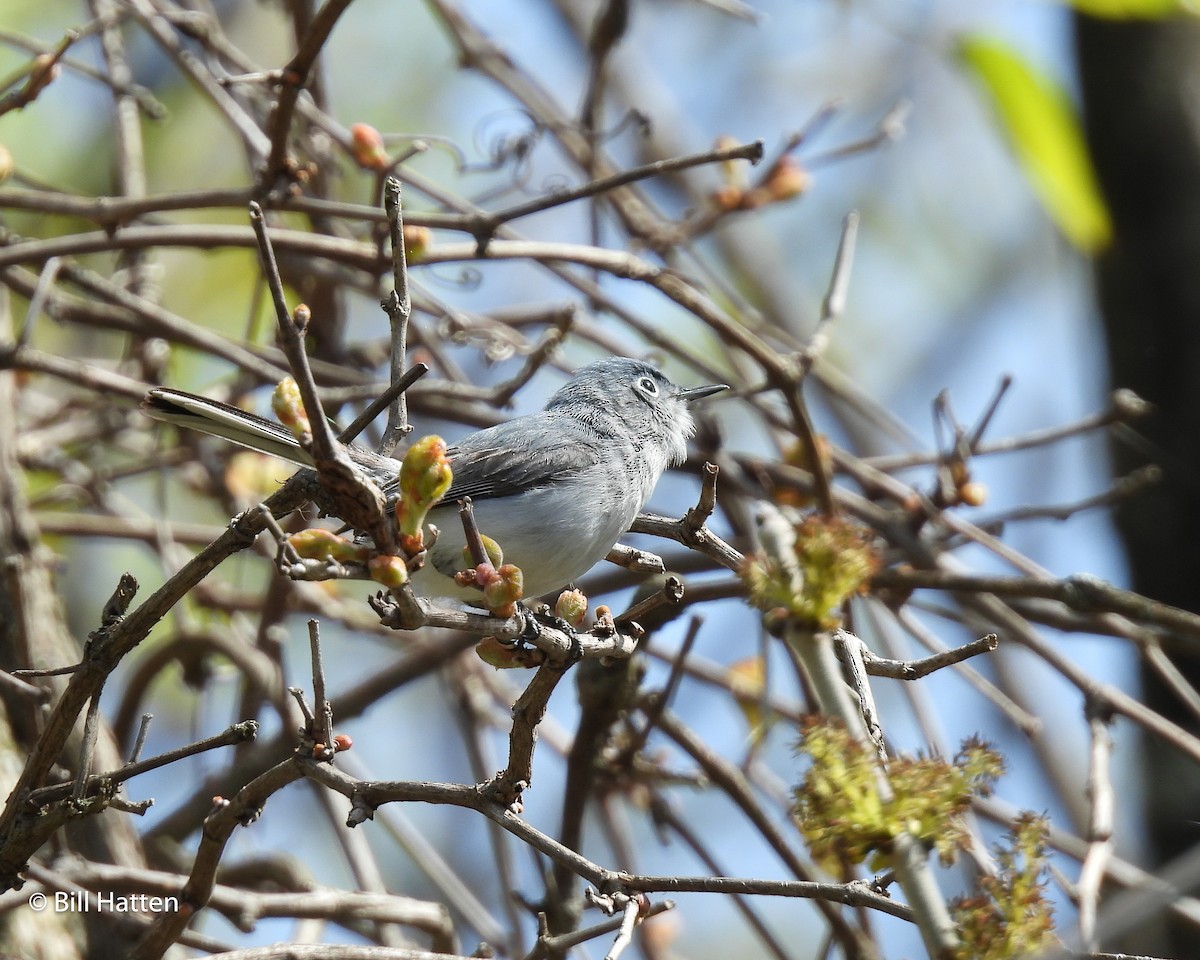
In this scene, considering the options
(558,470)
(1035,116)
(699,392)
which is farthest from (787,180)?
(558,470)

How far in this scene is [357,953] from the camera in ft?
5.83

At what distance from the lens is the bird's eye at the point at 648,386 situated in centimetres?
344

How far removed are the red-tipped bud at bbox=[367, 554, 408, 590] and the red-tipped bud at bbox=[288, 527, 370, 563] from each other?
0.03 meters

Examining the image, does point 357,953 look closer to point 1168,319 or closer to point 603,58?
point 603,58

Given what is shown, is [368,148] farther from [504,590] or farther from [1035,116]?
[504,590]

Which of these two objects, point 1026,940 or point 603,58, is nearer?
point 1026,940

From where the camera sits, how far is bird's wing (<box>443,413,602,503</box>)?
2910mm

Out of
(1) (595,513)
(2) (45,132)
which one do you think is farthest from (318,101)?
(2) (45,132)

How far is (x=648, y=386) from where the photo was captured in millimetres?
3477

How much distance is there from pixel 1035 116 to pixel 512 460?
145cm

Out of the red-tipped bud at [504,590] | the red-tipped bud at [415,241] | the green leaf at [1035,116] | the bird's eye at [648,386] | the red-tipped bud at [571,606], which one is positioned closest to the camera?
the red-tipped bud at [504,590]

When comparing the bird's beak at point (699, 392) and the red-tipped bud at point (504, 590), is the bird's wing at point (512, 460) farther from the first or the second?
the red-tipped bud at point (504, 590)

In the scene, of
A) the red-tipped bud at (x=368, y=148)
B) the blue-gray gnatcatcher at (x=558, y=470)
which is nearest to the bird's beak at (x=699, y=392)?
the blue-gray gnatcatcher at (x=558, y=470)

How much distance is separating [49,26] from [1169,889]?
607cm
